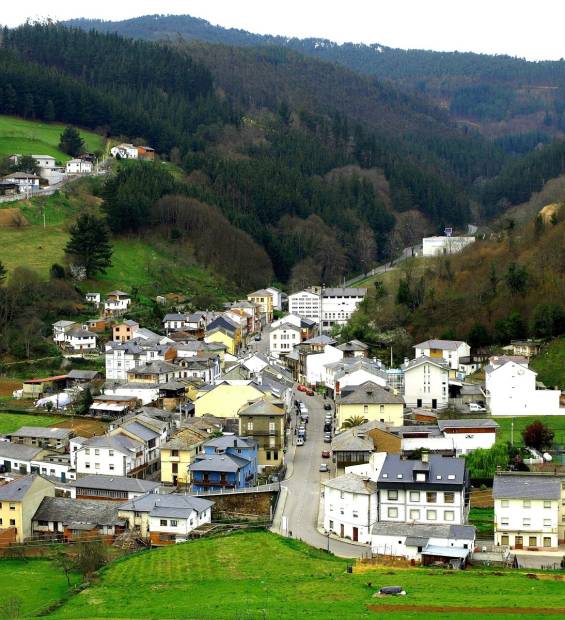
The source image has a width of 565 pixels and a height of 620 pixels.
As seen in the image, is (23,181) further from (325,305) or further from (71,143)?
(325,305)

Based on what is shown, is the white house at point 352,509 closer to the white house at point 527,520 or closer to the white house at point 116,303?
the white house at point 527,520

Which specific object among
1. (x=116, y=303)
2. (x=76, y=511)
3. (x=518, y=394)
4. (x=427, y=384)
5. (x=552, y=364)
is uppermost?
(x=116, y=303)

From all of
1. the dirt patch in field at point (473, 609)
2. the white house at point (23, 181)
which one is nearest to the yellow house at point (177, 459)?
the dirt patch in field at point (473, 609)

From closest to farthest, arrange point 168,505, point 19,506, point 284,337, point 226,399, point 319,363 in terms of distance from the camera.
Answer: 1. point 168,505
2. point 19,506
3. point 226,399
4. point 319,363
5. point 284,337

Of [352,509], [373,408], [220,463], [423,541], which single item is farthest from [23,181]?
[423,541]

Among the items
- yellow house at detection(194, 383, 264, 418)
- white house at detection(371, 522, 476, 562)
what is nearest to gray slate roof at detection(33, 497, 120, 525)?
white house at detection(371, 522, 476, 562)

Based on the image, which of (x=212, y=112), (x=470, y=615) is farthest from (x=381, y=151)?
(x=470, y=615)
